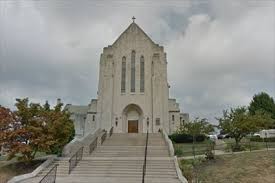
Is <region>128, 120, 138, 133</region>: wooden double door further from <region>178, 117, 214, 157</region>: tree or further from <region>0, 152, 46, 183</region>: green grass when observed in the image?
<region>0, 152, 46, 183</region>: green grass

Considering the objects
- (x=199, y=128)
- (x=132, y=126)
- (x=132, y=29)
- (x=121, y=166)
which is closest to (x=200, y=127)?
(x=199, y=128)

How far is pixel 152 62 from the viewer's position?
106ft

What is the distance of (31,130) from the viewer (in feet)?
55.1

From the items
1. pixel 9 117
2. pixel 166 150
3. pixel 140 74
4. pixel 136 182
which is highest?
pixel 140 74

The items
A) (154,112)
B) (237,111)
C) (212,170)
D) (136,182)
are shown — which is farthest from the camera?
(154,112)

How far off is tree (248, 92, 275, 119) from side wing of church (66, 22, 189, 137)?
84.2ft

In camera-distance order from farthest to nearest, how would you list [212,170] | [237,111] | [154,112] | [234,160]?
[154,112] → [237,111] → [234,160] → [212,170]

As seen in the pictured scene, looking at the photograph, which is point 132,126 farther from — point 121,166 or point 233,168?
point 233,168

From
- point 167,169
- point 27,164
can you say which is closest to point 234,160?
point 167,169

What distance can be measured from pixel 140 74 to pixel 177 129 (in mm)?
8117

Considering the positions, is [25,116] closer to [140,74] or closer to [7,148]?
[7,148]

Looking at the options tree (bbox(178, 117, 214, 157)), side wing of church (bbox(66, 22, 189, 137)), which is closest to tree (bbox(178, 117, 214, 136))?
tree (bbox(178, 117, 214, 157))

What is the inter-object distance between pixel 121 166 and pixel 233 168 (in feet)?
22.0

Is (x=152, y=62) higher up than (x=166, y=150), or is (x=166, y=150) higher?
(x=152, y=62)
